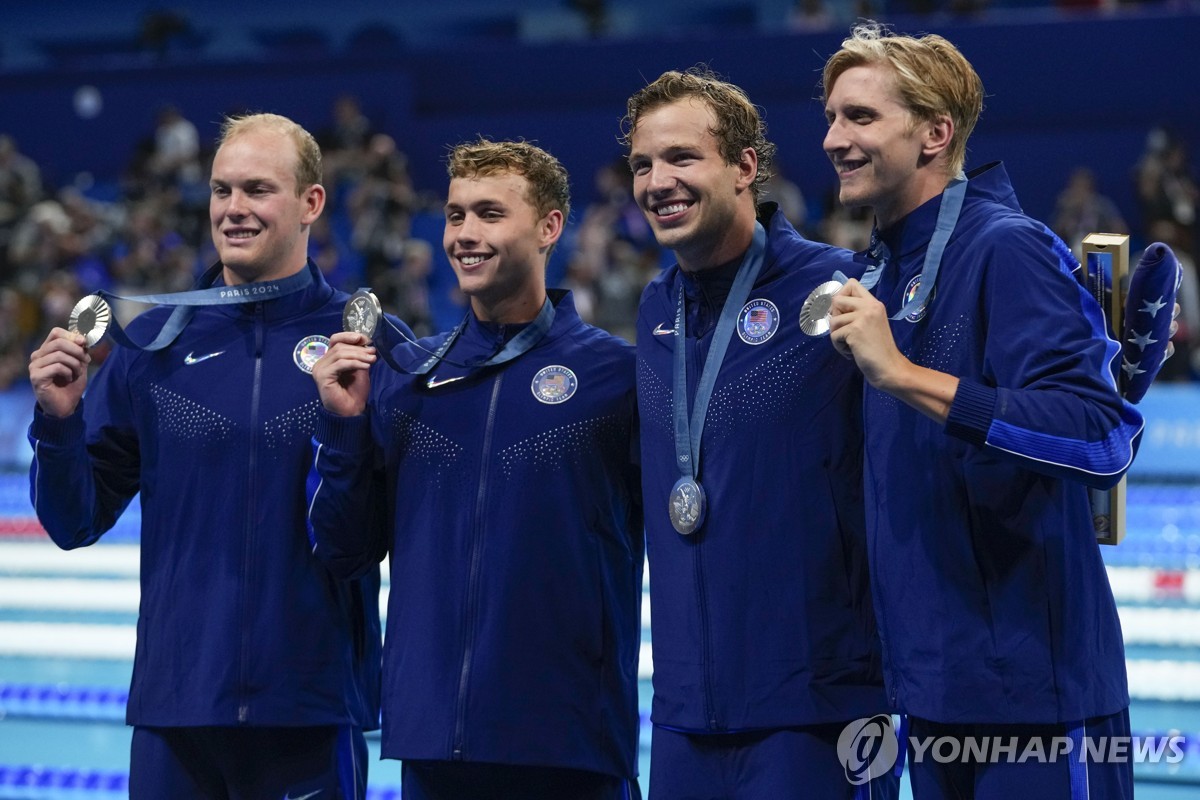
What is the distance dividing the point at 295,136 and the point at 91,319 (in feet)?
2.06

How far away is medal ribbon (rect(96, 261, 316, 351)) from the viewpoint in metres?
3.06

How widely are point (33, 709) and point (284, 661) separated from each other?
3809mm

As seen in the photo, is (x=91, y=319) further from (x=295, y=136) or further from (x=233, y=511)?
(x=295, y=136)

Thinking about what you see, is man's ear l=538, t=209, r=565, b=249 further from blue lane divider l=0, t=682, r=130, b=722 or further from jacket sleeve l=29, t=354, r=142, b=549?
blue lane divider l=0, t=682, r=130, b=722

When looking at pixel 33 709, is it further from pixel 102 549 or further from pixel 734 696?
pixel 734 696

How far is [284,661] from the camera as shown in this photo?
2.91m

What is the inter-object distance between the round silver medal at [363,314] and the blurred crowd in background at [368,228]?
8.27m

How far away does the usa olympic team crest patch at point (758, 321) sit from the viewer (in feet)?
8.73

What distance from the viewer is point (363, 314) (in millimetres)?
2898

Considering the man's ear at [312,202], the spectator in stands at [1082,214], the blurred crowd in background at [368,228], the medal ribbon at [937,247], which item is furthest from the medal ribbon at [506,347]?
the spectator in stands at [1082,214]

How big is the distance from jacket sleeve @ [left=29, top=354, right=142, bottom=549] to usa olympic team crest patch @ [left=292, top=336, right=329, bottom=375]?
42 centimetres

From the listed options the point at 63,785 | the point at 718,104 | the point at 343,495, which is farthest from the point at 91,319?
the point at 63,785

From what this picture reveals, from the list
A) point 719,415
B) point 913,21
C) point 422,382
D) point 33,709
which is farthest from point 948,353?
point 913,21

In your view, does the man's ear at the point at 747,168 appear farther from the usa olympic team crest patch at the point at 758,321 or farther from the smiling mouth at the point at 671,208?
the usa olympic team crest patch at the point at 758,321
